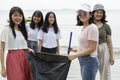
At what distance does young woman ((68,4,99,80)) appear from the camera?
15.4ft

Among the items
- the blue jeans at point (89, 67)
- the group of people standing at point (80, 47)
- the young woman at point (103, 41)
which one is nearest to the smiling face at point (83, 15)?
the group of people standing at point (80, 47)

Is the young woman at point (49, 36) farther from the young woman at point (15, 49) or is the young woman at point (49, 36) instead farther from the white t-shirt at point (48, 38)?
the young woman at point (15, 49)

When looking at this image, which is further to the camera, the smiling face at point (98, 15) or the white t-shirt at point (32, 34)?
the white t-shirt at point (32, 34)

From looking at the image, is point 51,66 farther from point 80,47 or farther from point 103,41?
point 103,41

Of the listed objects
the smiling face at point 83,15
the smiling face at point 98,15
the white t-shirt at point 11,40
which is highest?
the smiling face at point 83,15

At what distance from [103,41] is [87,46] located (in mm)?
1178

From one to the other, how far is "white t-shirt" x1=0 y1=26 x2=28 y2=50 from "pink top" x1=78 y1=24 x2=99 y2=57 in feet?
2.51

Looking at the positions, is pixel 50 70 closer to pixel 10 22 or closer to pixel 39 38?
pixel 10 22

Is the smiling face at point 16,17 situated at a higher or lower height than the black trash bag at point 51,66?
higher

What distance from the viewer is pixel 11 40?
4992mm

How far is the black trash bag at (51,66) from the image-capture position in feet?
16.1

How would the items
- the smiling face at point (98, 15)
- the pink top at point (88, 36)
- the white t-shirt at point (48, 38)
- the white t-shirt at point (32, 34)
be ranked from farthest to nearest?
the white t-shirt at point (32, 34), the white t-shirt at point (48, 38), the smiling face at point (98, 15), the pink top at point (88, 36)

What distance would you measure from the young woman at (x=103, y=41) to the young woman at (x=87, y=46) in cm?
96

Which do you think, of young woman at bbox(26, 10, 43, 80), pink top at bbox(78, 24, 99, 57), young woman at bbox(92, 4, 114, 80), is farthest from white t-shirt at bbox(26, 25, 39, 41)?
pink top at bbox(78, 24, 99, 57)
